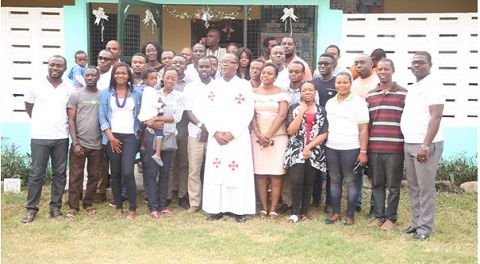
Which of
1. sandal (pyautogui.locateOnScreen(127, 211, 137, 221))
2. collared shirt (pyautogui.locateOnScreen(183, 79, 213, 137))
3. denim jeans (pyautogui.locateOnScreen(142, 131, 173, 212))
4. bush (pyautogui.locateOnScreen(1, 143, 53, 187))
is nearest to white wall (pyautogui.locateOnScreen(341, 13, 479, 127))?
collared shirt (pyautogui.locateOnScreen(183, 79, 213, 137))

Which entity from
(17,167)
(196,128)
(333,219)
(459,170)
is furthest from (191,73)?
(459,170)

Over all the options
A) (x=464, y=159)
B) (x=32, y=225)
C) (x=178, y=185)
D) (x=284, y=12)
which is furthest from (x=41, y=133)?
(x=464, y=159)

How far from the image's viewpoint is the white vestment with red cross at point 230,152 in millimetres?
5949

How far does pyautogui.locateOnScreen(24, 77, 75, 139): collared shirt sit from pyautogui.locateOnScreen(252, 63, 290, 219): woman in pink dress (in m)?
1.91

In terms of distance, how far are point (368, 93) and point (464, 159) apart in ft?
9.76

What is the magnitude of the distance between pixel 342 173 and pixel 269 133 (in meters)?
0.82

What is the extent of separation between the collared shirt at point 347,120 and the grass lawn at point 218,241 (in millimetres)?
844

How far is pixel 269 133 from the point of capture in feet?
19.6

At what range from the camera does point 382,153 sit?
5.65m

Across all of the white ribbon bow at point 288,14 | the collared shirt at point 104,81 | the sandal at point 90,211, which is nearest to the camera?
the sandal at point 90,211

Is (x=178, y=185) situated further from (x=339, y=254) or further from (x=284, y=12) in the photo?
(x=284, y=12)

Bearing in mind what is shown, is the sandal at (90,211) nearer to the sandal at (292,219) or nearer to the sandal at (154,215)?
the sandal at (154,215)

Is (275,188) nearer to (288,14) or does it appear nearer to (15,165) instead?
(288,14)

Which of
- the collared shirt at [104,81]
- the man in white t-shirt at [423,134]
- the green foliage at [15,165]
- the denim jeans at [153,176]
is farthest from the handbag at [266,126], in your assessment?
the green foliage at [15,165]
